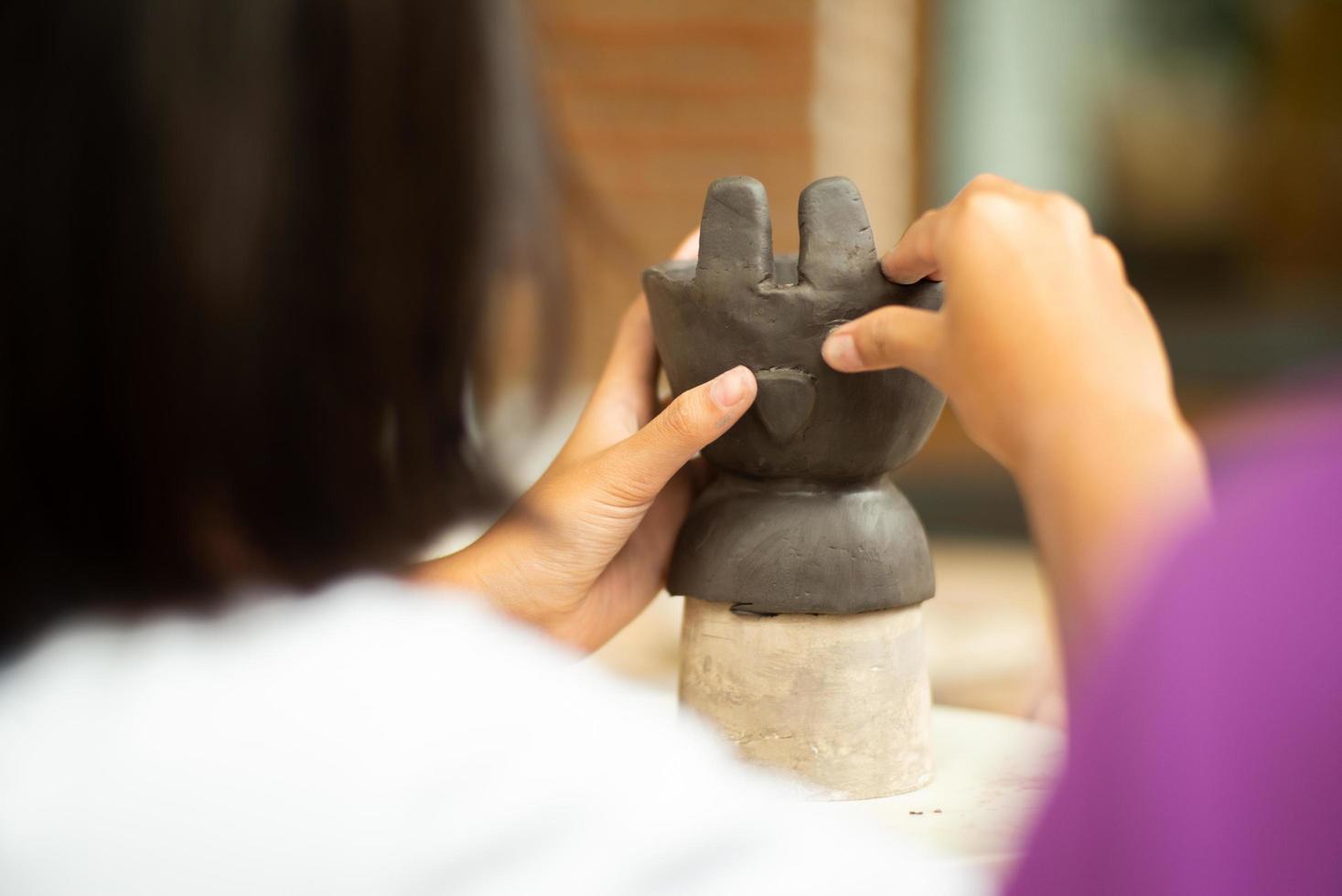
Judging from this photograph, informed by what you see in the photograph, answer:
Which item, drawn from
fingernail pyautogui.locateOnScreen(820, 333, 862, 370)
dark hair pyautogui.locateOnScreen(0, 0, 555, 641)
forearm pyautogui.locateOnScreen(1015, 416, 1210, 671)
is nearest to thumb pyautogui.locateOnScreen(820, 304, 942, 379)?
fingernail pyautogui.locateOnScreen(820, 333, 862, 370)

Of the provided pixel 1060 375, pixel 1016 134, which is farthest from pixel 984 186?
pixel 1016 134

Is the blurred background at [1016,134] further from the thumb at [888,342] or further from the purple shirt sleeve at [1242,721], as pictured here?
the purple shirt sleeve at [1242,721]

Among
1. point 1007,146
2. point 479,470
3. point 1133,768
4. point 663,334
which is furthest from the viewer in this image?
point 1007,146

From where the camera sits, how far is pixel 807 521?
88 cm

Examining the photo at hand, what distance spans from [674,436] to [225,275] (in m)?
0.32

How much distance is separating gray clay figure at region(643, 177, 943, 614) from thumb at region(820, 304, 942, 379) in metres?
0.03

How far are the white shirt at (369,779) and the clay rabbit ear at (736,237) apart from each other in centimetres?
30

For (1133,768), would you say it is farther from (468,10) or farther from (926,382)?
(468,10)

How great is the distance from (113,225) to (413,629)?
0.83 feet

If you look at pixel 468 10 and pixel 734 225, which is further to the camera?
pixel 734 225

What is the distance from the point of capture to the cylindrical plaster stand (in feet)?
2.78

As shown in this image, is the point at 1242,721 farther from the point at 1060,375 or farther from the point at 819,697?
the point at 819,697

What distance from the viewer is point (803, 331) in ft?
2.78

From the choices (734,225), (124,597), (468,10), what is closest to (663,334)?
(734,225)
